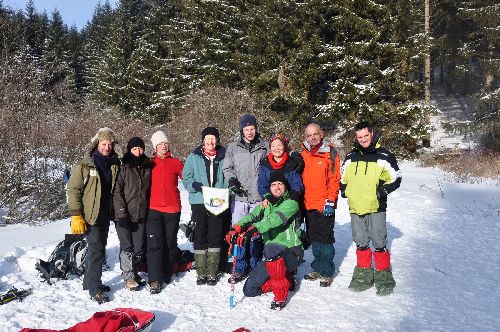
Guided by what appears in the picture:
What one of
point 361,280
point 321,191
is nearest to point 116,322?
point 321,191

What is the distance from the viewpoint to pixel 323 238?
18.9 feet

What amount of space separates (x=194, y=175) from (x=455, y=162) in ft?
56.1

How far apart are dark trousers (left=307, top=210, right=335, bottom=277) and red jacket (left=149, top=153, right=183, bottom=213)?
177 cm

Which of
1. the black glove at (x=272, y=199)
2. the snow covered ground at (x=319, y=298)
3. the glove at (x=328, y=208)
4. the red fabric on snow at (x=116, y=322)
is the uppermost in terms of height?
the black glove at (x=272, y=199)

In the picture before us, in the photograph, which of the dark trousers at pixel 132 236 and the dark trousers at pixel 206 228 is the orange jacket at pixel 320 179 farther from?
the dark trousers at pixel 132 236

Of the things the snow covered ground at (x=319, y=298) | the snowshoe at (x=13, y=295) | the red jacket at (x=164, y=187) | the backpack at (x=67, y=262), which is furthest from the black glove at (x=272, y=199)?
the snowshoe at (x=13, y=295)

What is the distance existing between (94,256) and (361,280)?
3254 mm

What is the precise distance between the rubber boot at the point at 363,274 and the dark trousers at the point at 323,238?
0.36 metres

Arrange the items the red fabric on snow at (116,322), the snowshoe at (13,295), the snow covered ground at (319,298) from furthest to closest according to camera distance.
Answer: the snowshoe at (13,295), the snow covered ground at (319,298), the red fabric on snow at (116,322)

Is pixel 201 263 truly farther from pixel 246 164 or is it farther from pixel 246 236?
pixel 246 164

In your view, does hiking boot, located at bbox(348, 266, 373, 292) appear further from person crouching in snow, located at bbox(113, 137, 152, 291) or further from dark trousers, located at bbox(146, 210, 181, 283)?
person crouching in snow, located at bbox(113, 137, 152, 291)

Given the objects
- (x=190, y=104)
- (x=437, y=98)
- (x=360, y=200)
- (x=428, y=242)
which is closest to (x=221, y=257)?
(x=360, y=200)

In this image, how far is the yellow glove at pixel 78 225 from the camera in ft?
16.3

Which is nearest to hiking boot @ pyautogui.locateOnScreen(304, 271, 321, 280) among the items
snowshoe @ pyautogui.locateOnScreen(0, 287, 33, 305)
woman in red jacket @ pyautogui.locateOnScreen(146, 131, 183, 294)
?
woman in red jacket @ pyautogui.locateOnScreen(146, 131, 183, 294)
